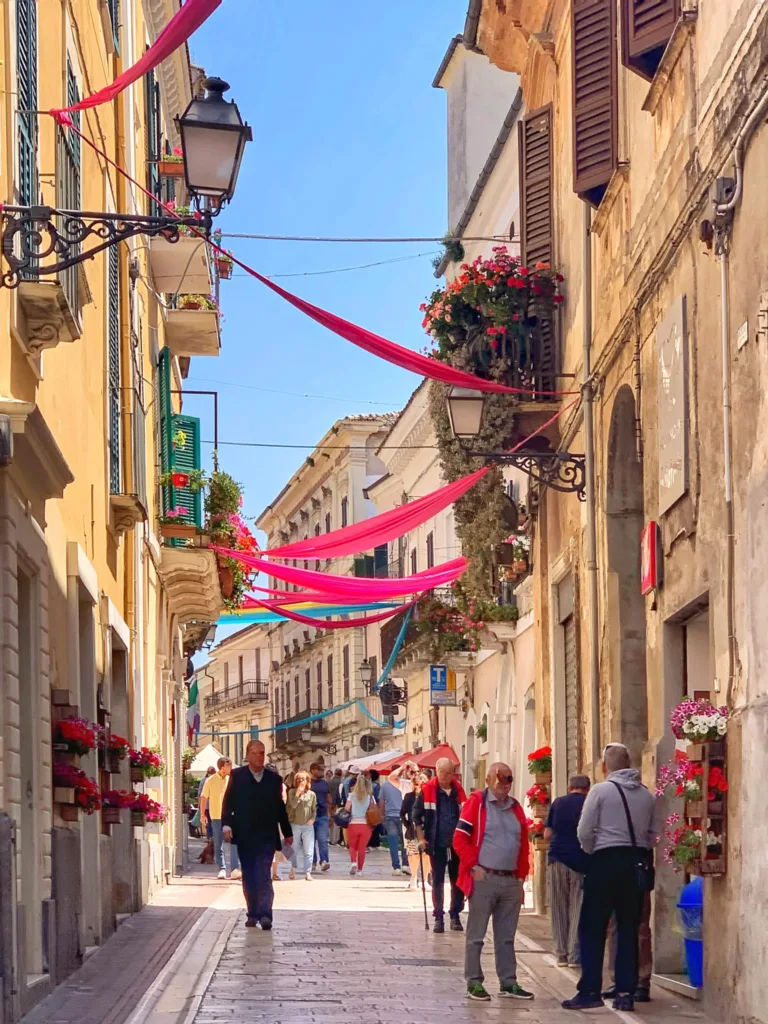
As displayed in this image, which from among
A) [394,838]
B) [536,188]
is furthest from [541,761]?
[394,838]

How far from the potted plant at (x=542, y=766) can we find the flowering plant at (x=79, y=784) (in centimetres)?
673

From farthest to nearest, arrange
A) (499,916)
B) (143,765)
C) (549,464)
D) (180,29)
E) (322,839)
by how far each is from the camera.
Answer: (322,839) → (143,765) → (549,464) → (499,916) → (180,29)

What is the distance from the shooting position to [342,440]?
68.6 m

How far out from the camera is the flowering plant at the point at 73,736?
44.4 feet

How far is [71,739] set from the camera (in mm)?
13562

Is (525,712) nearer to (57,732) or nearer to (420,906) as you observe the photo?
(420,906)

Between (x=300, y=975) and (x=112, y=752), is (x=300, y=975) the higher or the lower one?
the lower one

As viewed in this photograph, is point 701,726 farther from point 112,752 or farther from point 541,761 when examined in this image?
point 541,761

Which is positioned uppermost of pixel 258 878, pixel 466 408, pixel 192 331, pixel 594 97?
pixel 192 331

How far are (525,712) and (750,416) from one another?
2018 centimetres

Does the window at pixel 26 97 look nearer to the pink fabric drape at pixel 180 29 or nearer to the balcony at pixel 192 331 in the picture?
the pink fabric drape at pixel 180 29

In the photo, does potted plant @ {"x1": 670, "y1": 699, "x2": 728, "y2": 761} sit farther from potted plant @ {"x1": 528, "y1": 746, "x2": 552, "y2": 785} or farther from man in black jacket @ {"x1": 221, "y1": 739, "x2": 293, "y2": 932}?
potted plant @ {"x1": 528, "y1": 746, "x2": 552, "y2": 785}

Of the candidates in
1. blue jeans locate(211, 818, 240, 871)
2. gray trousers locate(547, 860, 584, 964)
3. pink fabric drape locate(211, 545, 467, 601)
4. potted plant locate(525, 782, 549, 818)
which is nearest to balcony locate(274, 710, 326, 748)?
blue jeans locate(211, 818, 240, 871)

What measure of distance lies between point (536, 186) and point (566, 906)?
8.86 metres
